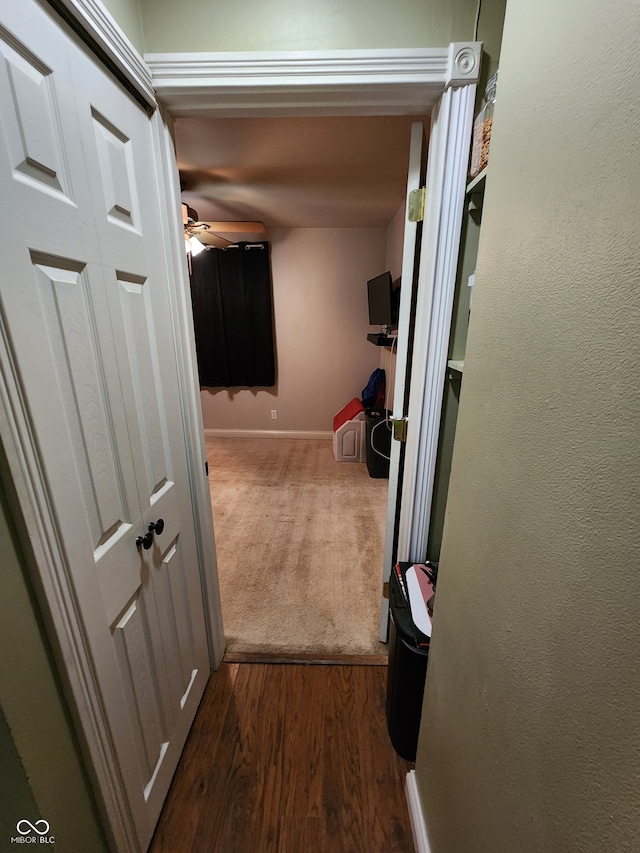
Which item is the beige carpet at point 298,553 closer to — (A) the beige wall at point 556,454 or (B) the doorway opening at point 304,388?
(B) the doorway opening at point 304,388

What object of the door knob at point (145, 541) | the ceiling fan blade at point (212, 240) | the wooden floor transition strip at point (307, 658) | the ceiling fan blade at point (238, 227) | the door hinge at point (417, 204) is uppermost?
the ceiling fan blade at point (238, 227)

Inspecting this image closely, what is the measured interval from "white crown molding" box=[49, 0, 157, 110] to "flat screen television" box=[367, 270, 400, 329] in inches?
80.0

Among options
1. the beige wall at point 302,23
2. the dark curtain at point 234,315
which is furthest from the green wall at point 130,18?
the dark curtain at point 234,315

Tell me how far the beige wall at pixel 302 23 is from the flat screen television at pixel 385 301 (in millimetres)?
1715

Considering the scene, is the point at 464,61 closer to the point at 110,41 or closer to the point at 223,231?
the point at 110,41

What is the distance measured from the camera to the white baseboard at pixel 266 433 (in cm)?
449

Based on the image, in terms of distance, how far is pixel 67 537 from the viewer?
69cm

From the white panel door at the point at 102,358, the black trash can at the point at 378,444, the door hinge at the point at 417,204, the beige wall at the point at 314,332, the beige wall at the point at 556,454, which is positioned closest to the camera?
the beige wall at the point at 556,454

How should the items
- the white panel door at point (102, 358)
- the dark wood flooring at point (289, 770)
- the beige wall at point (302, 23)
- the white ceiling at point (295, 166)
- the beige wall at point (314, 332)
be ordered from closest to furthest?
the white panel door at point (102, 358) < the beige wall at point (302, 23) < the dark wood flooring at point (289, 770) < the white ceiling at point (295, 166) < the beige wall at point (314, 332)

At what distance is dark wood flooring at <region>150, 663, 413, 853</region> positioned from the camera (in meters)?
1.07

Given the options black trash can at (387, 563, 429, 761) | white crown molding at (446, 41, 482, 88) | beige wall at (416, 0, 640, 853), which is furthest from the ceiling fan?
black trash can at (387, 563, 429, 761)

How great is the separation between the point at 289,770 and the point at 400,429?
1.29 meters

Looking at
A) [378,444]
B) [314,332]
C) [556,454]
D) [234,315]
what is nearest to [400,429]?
[556,454]

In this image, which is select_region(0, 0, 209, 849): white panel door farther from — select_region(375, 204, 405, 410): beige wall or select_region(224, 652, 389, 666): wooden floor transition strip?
select_region(375, 204, 405, 410): beige wall
